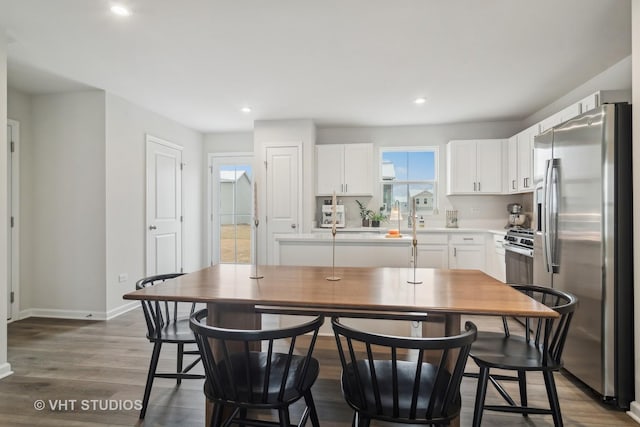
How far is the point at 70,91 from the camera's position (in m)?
3.87

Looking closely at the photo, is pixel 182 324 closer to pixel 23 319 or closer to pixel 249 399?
pixel 249 399

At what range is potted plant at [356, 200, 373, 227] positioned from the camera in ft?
18.1

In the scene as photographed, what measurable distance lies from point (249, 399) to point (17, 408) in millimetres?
1804

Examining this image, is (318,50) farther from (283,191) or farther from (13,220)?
(13,220)

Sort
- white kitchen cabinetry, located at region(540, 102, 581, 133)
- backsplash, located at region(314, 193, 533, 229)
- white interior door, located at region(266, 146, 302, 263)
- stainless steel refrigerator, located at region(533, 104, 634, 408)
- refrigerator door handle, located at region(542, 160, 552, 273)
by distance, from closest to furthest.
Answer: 1. stainless steel refrigerator, located at region(533, 104, 634, 408)
2. refrigerator door handle, located at region(542, 160, 552, 273)
3. white kitchen cabinetry, located at region(540, 102, 581, 133)
4. white interior door, located at region(266, 146, 302, 263)
5. backsplash, located at region(314, 193, 533, 229)

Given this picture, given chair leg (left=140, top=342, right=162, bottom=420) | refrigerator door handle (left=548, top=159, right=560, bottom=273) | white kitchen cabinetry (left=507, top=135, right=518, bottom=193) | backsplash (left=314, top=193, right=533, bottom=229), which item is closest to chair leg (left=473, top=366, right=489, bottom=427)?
refrigerator door handle (left=548, top=159, right=560, bottom=273)

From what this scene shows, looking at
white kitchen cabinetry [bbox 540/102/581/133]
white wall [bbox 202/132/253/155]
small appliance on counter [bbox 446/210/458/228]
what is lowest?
small appliance on counter [bbox 446/210/458/228]

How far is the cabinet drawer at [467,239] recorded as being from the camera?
4832mm

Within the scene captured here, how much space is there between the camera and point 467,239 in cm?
486

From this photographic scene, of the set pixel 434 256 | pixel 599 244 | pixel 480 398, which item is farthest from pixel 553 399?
pixel 434 256

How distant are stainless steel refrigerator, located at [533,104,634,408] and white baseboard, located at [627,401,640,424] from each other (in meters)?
0.06

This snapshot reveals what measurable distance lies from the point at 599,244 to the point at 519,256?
1709 millimetres

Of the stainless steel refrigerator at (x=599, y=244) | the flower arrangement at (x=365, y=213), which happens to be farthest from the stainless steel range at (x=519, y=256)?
A: the flower arrangement at (x=365, y=213)

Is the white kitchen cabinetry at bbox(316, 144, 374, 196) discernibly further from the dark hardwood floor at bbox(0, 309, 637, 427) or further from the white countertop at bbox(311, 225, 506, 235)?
the dark hardwood floor at bbox(0, 309, 637, 427)
